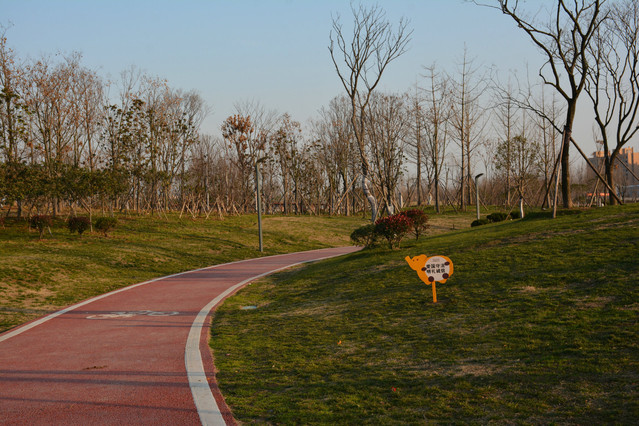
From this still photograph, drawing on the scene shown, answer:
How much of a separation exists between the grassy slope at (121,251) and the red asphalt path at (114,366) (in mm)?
1991

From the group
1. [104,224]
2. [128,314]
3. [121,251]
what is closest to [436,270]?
[128,314]

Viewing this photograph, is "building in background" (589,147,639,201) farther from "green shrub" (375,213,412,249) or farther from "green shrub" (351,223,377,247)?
"green shrub" (351,223,377,247)

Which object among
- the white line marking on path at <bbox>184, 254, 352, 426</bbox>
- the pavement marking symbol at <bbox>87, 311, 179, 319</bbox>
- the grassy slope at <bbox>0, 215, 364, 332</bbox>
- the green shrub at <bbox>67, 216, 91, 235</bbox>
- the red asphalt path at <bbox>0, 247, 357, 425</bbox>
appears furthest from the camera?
the green shrub at <bbox>67, 216, 91, 235</bbox>

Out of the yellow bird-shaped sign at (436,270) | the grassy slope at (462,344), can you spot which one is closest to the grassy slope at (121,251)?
the grassy slope at (462,344)

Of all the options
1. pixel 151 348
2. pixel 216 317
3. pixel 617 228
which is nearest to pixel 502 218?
pixel 617 228

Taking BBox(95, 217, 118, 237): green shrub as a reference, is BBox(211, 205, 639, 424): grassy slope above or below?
below

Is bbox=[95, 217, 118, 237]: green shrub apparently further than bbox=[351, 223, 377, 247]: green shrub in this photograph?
Yes

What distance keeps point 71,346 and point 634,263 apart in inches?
403

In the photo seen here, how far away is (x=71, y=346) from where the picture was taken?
834cm

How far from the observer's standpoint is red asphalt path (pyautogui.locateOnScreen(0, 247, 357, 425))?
5199mm

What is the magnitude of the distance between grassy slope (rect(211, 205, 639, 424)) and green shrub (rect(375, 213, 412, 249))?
4.28 meters

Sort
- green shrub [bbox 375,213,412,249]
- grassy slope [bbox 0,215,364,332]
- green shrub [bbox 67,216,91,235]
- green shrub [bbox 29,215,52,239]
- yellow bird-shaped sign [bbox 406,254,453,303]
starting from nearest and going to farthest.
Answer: yellow bird-shaped sign [bbox 406,254,453,303], grassy slope [bbox 0,215,364,332], green shrub [bbox 375,213,412,249], green shrub [bbox 29,215,52,239], green shrub [bbox 67,216,91,235]

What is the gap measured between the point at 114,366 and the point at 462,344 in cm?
511

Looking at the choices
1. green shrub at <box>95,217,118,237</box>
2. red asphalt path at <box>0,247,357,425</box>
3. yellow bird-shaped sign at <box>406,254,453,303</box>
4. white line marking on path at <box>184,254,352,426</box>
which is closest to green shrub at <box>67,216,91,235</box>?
green shrub at <box>95,217,118,237</box>
